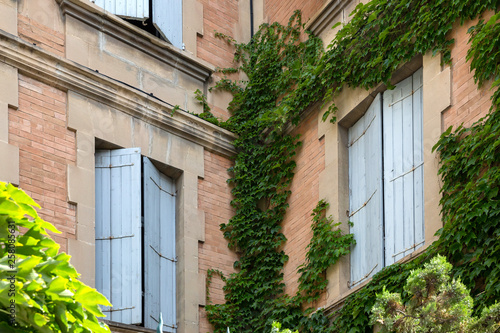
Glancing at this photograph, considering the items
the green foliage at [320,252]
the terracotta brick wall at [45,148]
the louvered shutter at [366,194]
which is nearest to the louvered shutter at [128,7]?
the terracotta brick wall at [45,148]

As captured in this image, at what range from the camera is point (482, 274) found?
9141 mm

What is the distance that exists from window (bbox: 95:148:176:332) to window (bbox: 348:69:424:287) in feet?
8.33

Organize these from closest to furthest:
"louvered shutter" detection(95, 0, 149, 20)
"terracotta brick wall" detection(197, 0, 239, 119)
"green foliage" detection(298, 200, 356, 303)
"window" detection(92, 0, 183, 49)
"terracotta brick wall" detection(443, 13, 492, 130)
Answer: "terracotta brick wall" detection(443, 13, 492, 130) < "green foliage" detection(298, 200, 356, 303) < "louvered shutter" detection(95, 0, 149, 20) < "window" detection(92, 0, 183, 49) < "terracotta brick wall" detection(197, 0, 239, 119)

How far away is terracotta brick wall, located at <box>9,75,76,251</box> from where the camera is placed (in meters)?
11.4

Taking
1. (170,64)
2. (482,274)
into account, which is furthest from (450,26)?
(170,64)

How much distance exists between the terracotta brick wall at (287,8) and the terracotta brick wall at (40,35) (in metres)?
3.47

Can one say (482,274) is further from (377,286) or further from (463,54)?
(463,54)

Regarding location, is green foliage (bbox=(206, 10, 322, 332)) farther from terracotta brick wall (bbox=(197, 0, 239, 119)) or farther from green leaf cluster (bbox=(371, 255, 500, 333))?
green leaf cluster (bbox=(371, 255, 500, 333))

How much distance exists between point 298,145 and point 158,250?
2.34 meters

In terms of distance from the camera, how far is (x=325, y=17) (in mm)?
13023

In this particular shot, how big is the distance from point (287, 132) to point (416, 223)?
10.5 ft

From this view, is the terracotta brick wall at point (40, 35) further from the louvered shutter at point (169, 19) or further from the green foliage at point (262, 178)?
the green foliage at point (262, 178)

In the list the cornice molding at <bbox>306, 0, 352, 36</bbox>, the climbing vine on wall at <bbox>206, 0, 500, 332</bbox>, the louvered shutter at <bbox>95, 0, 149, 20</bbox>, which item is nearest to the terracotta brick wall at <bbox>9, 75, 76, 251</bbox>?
the louvered shutter at <bbox>95, 0, 149, 20</bbox>

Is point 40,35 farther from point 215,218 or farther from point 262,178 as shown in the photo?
point 262,178
